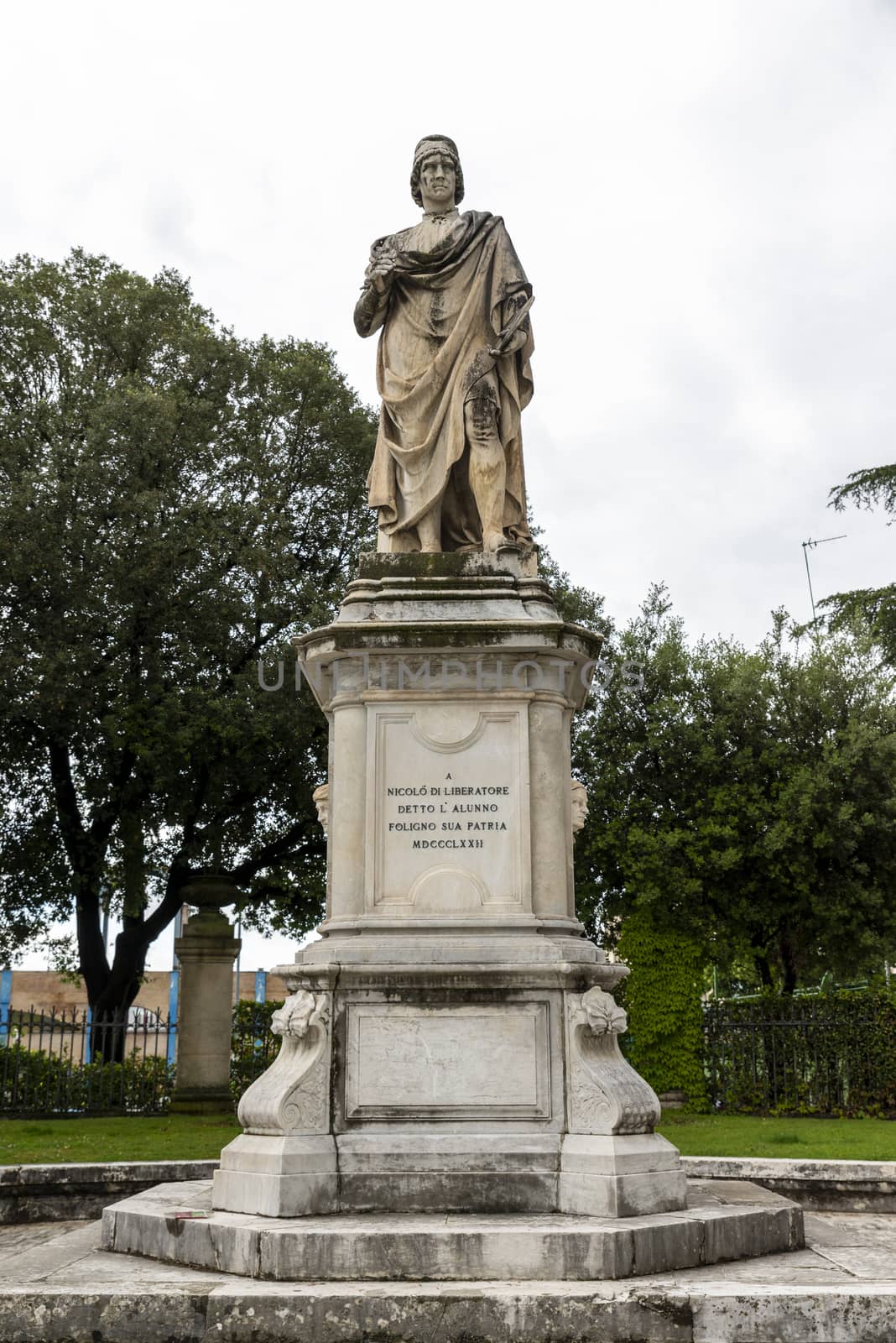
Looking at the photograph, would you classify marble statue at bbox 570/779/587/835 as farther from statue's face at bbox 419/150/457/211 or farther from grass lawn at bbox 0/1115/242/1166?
grass lawn at bbox 0/1115/242/1166

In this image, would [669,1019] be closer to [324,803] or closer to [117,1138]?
[117,1138]

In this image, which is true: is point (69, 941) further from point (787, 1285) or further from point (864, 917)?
point (787, 1285)

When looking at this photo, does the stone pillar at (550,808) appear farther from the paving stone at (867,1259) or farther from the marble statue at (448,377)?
the paving stone at (867,1259)

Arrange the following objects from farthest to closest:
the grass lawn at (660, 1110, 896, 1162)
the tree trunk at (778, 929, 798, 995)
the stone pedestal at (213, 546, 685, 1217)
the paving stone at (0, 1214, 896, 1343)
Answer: the tree trunk at (778, 929, 798, 995) → the grass lawn at (660, 1110, 896, 1162) → the stone pedestal at (213, 546, 685, 1217) → the paving stone at (0, 1214, 896, 1343)

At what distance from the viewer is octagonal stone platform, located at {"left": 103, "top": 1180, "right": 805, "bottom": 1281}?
18.2 ft

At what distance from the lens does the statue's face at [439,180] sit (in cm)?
888

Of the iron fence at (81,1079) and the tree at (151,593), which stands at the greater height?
the tree at (151,593)

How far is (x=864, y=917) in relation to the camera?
72.2 ft

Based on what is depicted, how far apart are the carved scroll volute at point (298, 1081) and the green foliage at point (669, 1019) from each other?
43.6 ft

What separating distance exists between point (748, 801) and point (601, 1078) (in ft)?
51.8

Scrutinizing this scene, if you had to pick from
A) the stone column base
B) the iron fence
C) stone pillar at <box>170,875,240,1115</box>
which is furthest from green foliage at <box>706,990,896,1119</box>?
the stone column base

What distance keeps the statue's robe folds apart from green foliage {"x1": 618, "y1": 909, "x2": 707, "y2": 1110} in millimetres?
12725

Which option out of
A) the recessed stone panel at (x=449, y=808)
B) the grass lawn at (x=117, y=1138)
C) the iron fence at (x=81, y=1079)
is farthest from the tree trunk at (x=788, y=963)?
the recessed stone panel at (x=449, y=808)

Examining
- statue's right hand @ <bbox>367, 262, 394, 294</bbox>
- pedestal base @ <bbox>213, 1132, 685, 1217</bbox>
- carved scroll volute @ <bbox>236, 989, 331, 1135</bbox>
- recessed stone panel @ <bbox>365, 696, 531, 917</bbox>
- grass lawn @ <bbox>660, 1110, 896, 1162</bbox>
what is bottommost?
grass lawn @ <bbox>660, 1110, 896, 1162</bbox>
